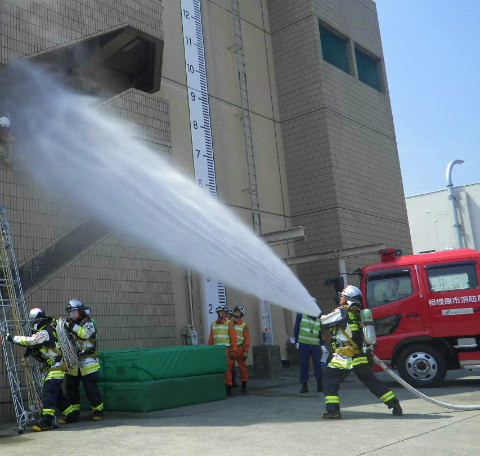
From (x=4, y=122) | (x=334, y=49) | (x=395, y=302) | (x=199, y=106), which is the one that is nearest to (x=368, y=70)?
(x=334, y=49)

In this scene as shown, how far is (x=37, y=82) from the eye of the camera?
1080 centimetres

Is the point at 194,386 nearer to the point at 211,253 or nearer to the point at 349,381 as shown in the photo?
the point at 211,253

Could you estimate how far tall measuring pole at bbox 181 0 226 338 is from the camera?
15324 mm

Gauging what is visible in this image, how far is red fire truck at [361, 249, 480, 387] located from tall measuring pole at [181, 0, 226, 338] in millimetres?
5311

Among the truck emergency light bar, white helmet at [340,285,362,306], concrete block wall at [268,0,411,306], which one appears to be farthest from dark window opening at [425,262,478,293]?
concrete block wall at [268,0,411,306]

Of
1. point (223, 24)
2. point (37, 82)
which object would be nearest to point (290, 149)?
point (223, 24)

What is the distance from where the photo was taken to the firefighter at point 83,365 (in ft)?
27.9

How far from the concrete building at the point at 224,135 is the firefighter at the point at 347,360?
186 inches

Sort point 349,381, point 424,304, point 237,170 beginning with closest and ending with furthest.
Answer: point 424,304
point 349,381
point 237,170

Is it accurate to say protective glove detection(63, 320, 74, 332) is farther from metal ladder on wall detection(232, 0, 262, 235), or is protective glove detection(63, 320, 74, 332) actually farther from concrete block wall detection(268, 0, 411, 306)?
concrete block wall detection(268, 0, 411, 306)

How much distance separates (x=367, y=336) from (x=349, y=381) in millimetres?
5248

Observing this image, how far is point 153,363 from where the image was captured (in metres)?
8.94

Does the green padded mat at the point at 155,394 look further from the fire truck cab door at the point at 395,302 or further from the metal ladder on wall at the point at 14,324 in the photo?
the fire truck cab door at the point at 395,302

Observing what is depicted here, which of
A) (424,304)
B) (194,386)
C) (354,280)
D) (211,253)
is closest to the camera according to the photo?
(194,386)
